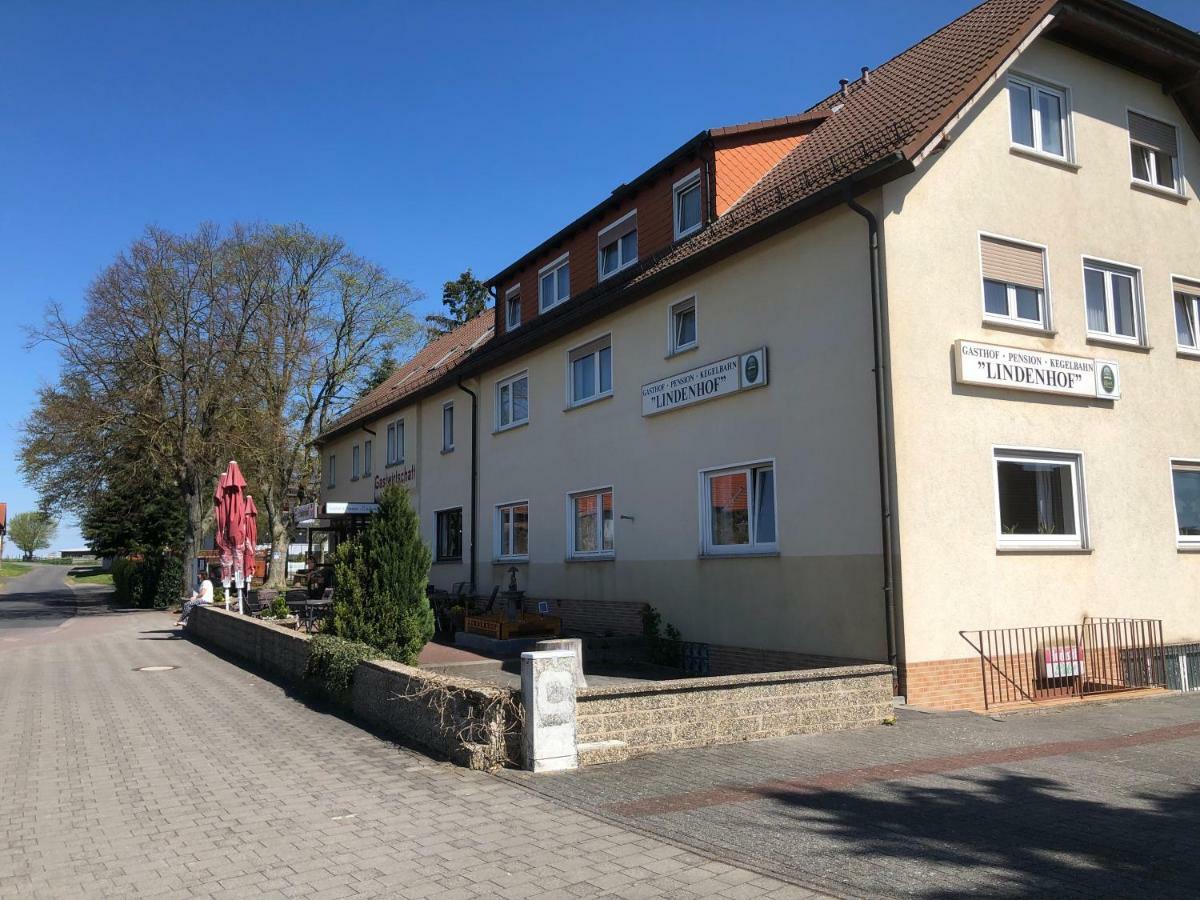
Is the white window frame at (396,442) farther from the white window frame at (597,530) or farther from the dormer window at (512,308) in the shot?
the white window frame at (597,530)

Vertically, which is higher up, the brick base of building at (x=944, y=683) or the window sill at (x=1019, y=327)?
the window sill at (x=1019, y=327)

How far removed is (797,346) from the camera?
1220cm

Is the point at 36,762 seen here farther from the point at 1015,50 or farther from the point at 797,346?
the point at 1015,50

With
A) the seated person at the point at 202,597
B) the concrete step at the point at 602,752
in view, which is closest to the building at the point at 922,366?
the concrete step at the point at 602,752

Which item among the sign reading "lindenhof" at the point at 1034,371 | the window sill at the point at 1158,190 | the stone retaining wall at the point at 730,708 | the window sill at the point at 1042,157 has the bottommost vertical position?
the stone retaining wall at the point at 730,708

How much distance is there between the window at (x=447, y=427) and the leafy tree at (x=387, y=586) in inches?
476

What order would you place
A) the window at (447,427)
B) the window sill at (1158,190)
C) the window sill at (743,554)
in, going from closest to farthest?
the window sill at (743,554), the window sill at (1158,190), the window at (447,427)

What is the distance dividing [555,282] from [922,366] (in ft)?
37.4

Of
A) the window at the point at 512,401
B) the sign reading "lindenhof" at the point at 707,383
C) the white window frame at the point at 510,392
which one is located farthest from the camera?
the window at the point at 512,401

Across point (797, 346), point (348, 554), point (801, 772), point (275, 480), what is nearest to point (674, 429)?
point (797, 346)

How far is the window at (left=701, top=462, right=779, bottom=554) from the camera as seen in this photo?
1273 centimetres

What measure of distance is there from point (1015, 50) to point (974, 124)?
1.05 meters

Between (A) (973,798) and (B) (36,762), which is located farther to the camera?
(B) (36,762)

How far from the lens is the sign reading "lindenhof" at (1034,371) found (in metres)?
11.3
